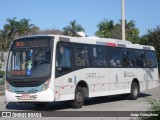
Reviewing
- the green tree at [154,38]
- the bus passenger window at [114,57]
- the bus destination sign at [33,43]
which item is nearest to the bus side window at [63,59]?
the bus destination sign at [33,43]

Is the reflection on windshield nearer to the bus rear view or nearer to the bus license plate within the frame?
the bus rear view

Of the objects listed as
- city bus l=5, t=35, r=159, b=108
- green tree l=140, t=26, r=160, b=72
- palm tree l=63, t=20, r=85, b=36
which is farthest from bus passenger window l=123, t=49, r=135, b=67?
palm tree l=63, t=20, r=85, b=36

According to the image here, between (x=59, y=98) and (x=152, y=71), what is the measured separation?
10.1 metres

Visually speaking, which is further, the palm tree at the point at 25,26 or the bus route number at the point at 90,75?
the palm tree at the point at 25,26

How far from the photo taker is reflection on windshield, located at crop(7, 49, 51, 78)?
15469 millimetres

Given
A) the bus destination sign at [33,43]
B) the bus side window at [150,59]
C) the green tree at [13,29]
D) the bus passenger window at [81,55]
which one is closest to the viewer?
the bus destination sign at [33,43]

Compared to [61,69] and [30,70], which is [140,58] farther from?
[30,70]

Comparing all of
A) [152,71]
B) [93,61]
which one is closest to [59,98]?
[93,61]

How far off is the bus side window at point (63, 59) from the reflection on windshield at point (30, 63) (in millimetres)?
404

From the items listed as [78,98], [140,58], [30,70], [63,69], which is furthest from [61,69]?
[140,58]

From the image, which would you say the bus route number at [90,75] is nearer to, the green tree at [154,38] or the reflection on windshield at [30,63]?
the reflection on windshield at [30,63]

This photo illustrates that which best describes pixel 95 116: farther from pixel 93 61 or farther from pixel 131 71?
pixel 131 71

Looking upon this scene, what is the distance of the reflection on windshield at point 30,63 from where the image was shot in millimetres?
15469

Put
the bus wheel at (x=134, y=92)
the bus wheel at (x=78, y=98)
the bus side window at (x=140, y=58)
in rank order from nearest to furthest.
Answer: the bus wheel at (x=78, y=98) → the bus wheel at (x=134, y=92) → the bus side window at (x=140, y=58)
